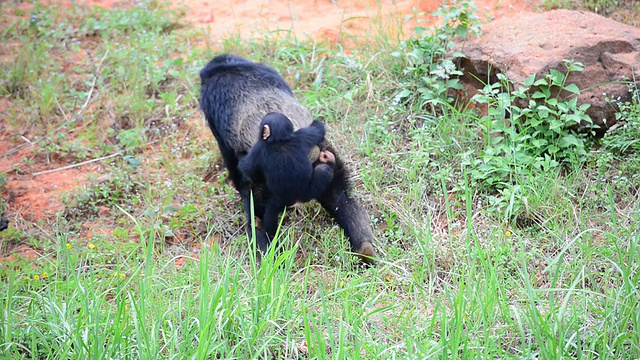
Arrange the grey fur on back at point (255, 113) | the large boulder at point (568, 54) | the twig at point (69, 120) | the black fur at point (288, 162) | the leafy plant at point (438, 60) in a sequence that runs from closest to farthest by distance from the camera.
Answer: the black fur at point (288, 162), the grey fur on back at point (255, 113), the large boulder at point (568, 54), the leafy plant at point (438, 60), the twig at point (69, 120)

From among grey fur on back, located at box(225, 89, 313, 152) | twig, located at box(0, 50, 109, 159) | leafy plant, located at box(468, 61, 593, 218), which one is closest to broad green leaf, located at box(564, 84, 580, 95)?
leafy plant, located at box(468, 61, 593, 218)

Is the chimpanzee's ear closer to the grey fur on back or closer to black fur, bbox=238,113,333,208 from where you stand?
black fur, bbox=238,113,333,208

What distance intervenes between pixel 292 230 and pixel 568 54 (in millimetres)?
2580

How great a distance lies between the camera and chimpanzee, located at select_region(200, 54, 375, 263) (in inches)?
200

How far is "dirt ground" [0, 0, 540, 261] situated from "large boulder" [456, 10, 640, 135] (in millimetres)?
867

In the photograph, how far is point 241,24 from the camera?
7.55 m

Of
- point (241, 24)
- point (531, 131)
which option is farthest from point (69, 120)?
point (531, 131)

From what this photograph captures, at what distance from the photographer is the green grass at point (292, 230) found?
12.6 ft

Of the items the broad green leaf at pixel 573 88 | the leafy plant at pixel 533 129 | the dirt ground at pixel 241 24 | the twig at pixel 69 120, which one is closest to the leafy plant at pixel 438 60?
the leafy plant at pixel 533 129

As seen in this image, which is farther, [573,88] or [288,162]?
[573,88]

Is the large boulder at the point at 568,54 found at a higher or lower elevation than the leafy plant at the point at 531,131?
higher

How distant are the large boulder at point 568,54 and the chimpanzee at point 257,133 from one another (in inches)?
63.1

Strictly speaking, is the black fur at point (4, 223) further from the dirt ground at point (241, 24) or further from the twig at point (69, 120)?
the twig at point (69, 120)

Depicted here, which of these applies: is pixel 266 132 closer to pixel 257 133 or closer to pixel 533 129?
pixel 257 133
